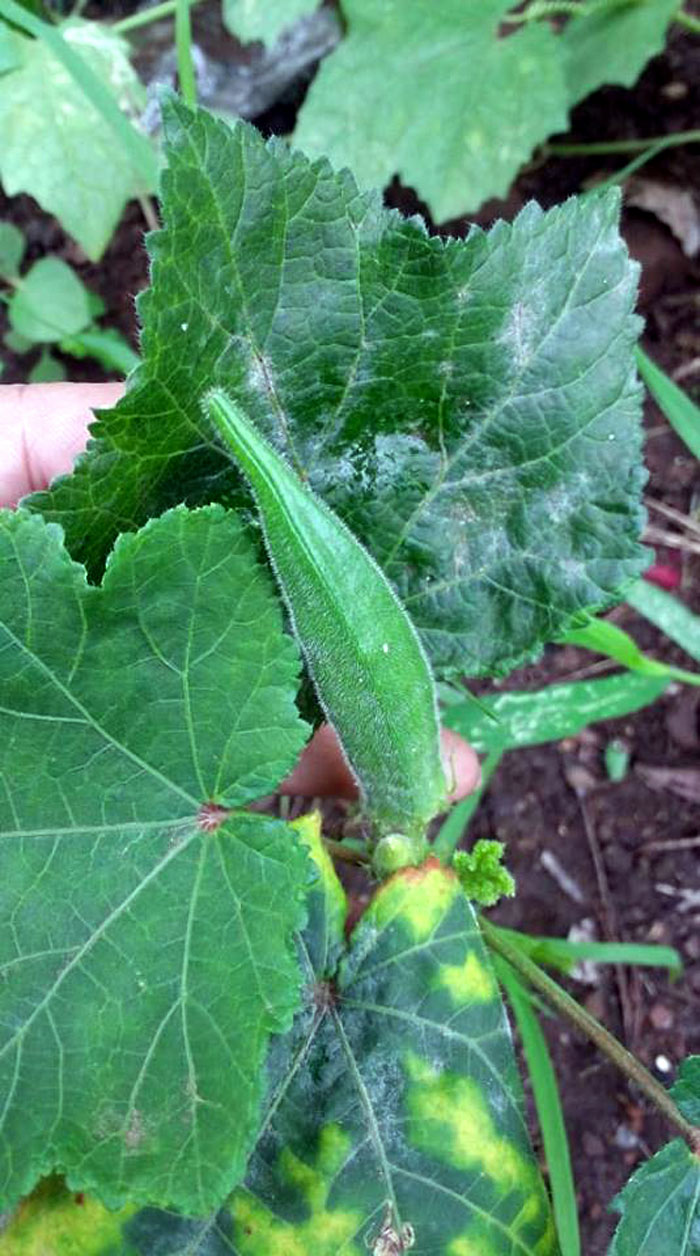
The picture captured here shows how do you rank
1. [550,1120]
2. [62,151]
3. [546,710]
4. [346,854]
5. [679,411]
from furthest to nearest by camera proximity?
[62,151] → [546,710] → [679,411] → [550,1120] → [346,854]

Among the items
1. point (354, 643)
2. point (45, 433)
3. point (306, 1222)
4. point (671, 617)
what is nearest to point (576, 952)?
point (671, 617)

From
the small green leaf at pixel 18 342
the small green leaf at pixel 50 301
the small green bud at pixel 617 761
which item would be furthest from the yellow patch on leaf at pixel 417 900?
the small green leaf at pixel 18 342

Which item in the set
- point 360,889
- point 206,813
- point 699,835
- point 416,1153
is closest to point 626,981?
point 699,835

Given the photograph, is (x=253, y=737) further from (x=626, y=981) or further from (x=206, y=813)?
(x=626, y=981)

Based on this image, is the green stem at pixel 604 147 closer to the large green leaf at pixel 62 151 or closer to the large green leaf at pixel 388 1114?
the large green leaf at pixel 62 151

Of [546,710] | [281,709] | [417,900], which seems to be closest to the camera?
[281,709]

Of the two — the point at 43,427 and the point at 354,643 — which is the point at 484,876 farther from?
the point at 43,427

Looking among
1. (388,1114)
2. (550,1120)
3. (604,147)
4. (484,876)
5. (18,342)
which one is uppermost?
(18,342)
